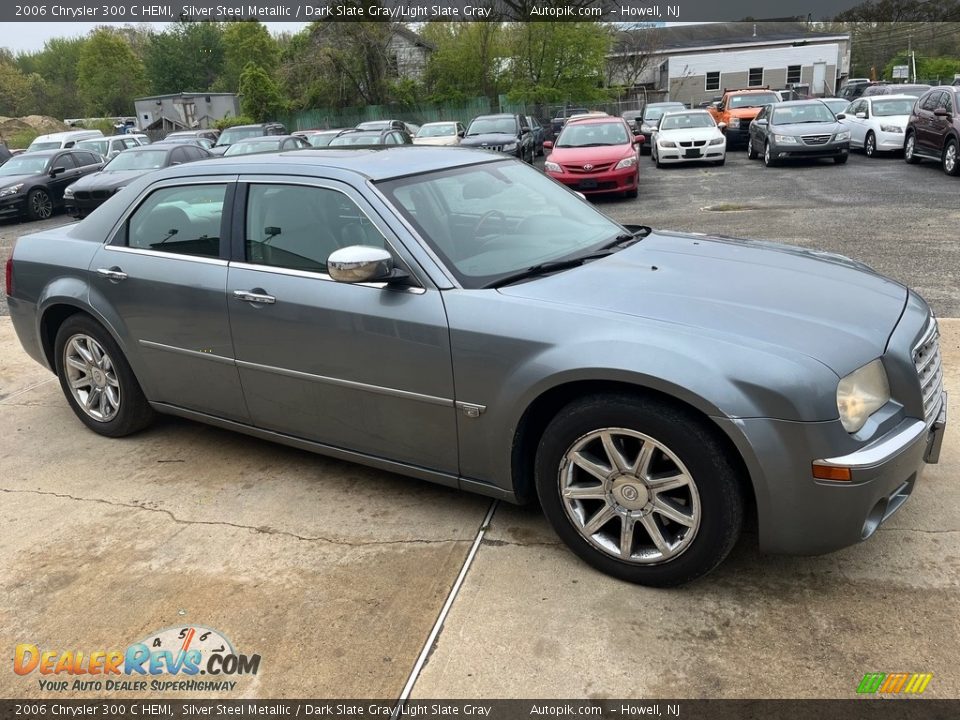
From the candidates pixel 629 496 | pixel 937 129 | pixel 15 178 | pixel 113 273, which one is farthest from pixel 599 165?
pixel 15 178

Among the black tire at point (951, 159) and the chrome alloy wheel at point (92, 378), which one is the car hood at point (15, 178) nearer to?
the chrome alloy wheel at point (92, 378)

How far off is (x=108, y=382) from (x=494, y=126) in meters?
17.9

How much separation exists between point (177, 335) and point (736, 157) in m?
19.3

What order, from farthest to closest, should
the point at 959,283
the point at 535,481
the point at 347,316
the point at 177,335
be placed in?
1. the point at 959,283
2. the point at 177,335
3. the point at 347,316
4. the point at 535,481

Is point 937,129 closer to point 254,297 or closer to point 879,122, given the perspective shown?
point 879,122

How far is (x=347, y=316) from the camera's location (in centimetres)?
343

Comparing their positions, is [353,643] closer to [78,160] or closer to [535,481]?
[535,481]

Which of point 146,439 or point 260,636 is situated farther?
point 146,439

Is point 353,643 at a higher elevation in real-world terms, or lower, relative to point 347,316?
lower

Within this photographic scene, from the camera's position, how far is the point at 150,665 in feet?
9.16

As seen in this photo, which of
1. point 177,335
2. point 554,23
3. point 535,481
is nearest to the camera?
point 535,481

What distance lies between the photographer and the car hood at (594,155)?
13898 millimetres

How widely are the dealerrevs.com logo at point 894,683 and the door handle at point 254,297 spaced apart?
2.81m

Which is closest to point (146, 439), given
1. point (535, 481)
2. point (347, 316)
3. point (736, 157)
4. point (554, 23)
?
point (347, 316)
